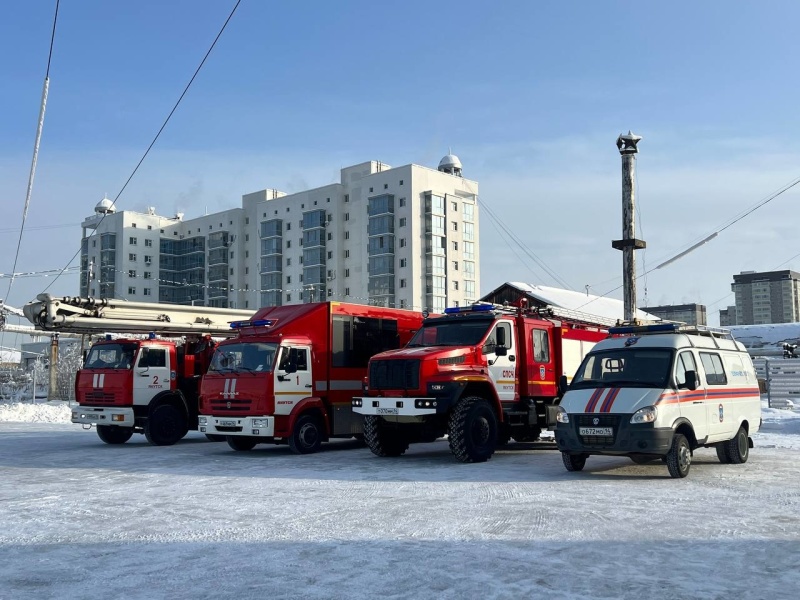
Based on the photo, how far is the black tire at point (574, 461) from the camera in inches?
520

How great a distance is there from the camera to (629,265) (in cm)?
2370

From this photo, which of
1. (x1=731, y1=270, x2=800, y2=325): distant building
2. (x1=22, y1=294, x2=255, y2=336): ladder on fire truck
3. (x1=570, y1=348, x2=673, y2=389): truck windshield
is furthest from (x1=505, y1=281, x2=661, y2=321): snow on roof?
(x1=731, y1=270, x2=800, y2=325): distant building

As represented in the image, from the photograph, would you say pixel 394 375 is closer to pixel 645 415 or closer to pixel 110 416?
pixel 645 415

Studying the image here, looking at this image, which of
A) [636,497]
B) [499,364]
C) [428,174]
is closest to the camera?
[636,497]

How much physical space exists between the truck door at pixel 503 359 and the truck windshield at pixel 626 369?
90.6 inches

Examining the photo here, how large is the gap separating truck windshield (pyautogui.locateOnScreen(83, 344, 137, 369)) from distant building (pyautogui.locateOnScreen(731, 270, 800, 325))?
571ft

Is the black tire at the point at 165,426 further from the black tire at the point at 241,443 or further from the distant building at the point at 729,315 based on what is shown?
the distant building at the point at 729,315

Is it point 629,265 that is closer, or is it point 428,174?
point 629,265

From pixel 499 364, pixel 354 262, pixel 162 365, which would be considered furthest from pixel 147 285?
pixel 499 364

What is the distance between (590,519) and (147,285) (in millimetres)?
106570

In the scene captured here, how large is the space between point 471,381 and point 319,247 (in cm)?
7648

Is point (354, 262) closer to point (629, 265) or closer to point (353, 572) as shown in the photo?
point (629, 265)

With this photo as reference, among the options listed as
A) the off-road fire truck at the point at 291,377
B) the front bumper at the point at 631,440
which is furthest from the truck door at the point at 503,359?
the off-road fire truck at the point at 291,377

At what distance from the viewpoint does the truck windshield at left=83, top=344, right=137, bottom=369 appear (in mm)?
19797
